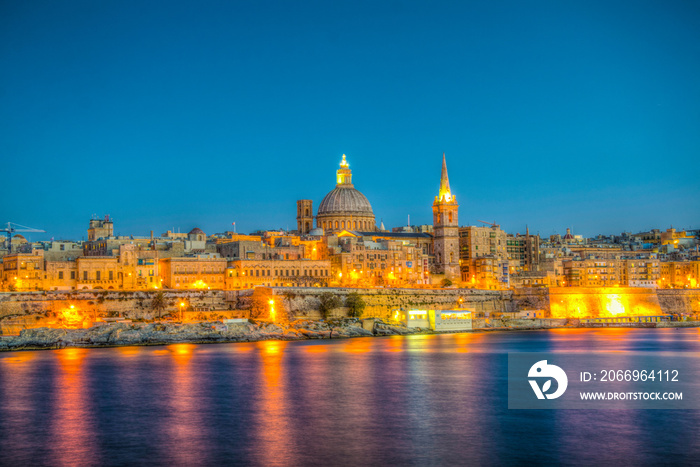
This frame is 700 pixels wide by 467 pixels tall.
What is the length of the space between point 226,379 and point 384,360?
7.50 m

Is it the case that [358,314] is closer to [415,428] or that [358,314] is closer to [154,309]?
[154,309]

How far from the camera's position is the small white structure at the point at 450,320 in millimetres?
47938

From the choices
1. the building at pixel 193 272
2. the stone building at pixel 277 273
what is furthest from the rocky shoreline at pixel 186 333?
the building at pixel 193 272

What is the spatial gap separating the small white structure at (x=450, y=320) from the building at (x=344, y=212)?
21.4 meters

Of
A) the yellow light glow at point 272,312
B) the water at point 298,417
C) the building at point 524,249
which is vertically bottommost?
the water at point 298,417

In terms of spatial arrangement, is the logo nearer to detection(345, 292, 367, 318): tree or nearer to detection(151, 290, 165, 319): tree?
detection(345, 292, 367, 318): tree

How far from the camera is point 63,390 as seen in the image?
24.0m

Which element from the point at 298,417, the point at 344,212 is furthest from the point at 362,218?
the point at 298,417

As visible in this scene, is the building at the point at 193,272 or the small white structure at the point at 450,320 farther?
the building at the point at 193,272

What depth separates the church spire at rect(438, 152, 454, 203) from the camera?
68250 mm

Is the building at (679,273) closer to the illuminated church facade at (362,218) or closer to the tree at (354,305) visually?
the illuminated church facade at (362,218)

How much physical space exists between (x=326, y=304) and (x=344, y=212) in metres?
24.3

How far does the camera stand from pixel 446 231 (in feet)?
220

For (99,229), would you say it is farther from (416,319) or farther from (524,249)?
(524,249)
